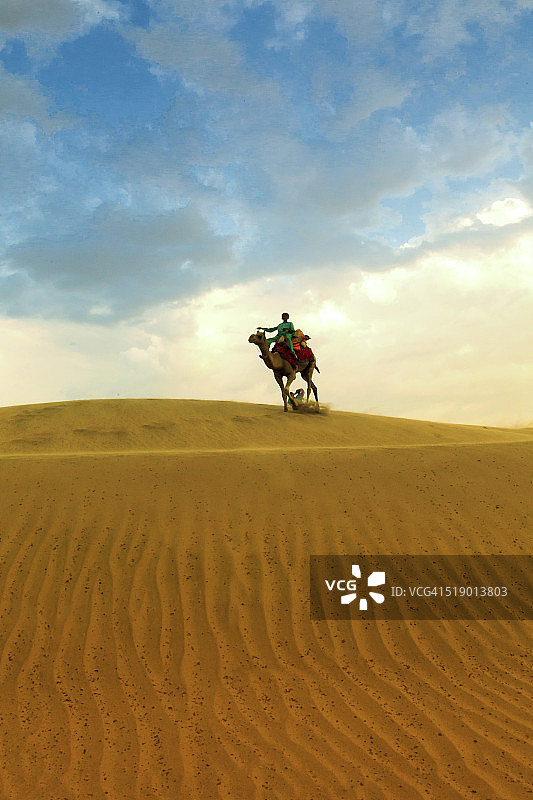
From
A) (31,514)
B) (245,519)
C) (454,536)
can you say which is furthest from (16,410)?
(454,536)

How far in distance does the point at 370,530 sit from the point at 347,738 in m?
3.96

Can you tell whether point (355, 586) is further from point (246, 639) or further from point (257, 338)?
point (257, 338)

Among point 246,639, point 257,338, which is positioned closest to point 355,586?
point 246,639

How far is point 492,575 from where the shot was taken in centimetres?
808

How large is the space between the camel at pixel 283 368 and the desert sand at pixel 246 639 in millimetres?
9583

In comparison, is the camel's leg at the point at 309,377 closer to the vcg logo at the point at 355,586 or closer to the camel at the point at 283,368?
the camel at the point at 283,368

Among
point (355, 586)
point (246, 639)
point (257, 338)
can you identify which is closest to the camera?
point (246, 639)

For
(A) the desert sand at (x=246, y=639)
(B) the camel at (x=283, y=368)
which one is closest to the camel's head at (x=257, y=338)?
(B) the camel at (x=283, y=368)

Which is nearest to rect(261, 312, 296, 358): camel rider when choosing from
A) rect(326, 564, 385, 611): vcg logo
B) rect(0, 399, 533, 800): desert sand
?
rect(0, 399, 533, 800): desert sand

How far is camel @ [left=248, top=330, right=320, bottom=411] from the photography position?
21297mm

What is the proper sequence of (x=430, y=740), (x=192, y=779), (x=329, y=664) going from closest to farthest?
(x=192, y=779)
(x=430, y=740)
(x=329, y=664)

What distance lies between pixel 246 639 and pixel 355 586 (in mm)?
1657

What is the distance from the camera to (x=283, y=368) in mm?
22375

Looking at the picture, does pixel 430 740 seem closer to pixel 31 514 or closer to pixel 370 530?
pixel 370 530
